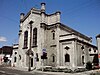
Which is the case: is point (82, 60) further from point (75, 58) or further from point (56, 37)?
point (56, 37)

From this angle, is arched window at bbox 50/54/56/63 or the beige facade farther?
arched window at bbox 50/54/56/63

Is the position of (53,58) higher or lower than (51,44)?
lower

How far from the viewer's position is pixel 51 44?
38.8 meters

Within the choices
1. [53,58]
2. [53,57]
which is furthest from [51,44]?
[53,58]

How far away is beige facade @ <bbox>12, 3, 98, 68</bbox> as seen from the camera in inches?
1383

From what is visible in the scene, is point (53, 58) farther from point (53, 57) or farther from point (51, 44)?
point (51, 44)

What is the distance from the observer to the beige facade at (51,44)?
3512cm

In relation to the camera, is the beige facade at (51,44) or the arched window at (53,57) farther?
the arched window at (53,57)

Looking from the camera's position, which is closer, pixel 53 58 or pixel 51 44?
pixel 53 58

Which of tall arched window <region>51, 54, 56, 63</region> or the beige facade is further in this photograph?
tall arched window <region>51, 54, 56, 63</region>

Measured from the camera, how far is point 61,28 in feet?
129

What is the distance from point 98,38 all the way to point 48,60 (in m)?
13.3

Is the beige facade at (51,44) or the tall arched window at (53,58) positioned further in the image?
the tall arched window at (53,58)

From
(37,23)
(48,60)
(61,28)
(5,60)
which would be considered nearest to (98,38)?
(61,28)
